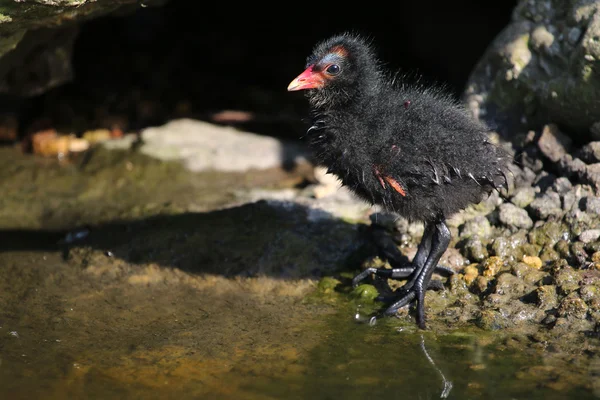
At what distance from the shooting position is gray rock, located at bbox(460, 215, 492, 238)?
14.9ft

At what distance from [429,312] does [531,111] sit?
1755 mm

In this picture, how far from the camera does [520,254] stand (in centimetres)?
436

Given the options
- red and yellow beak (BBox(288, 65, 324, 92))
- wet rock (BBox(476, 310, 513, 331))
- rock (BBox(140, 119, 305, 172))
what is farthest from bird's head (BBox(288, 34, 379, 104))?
rock (BBox(140, 119, 305, 172))

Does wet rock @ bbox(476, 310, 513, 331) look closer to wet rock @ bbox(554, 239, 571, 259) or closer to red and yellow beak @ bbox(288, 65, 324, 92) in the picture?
wet rock @ bbox(554, 239, 571, 259)

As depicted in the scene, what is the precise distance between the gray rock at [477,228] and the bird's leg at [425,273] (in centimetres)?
52

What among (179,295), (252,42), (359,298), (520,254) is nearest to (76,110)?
(252,42)

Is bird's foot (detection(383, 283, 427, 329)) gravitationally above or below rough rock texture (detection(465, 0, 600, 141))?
below

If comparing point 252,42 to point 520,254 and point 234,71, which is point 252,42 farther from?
point 520,254

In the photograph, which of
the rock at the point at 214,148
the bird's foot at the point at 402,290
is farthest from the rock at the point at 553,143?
the rock at the point at 214,148

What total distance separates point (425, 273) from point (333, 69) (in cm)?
125

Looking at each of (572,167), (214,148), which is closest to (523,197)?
(572,167)

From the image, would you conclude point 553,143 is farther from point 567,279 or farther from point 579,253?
point 567,279

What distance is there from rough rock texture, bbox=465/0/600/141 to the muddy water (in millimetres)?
1467

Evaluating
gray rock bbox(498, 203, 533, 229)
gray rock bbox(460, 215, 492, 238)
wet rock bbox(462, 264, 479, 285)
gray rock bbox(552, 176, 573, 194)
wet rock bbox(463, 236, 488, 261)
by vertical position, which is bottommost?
wet rock bbox(462, 264, 479, 285)
